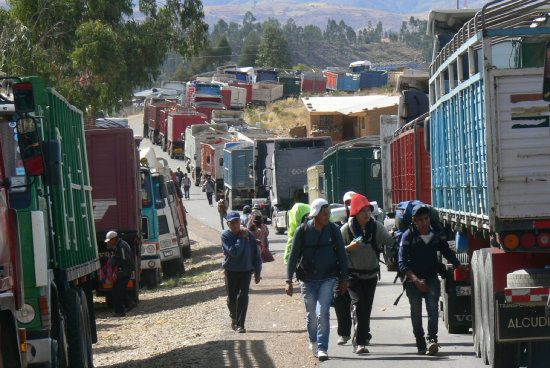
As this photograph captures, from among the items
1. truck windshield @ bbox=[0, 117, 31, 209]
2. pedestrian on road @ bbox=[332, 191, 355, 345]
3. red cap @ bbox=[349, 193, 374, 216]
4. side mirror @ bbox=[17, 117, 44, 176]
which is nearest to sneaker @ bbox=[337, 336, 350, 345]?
pedestrian on road @ bbox=[332, 191, 355, 345]

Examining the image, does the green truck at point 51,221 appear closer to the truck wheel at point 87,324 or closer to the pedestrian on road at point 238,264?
the truck wheel at point 87,324

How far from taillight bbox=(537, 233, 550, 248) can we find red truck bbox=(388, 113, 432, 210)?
23.8 ft

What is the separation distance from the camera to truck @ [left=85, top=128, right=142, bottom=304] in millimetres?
19141

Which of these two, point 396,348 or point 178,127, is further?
point 178,127

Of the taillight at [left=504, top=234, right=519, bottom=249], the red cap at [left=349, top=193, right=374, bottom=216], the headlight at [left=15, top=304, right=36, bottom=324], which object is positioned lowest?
the headlight at [left=15, top=304, right=36, bottom=324]

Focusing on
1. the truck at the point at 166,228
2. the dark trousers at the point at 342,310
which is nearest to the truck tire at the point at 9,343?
the dark trousers at the point at 342,310

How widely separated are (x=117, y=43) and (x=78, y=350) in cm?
1973

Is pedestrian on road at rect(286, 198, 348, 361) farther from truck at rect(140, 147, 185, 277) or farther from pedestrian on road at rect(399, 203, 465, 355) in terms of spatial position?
truck at rect(140, 147, 185, 277)

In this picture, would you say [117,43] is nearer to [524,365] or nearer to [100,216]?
[100,216]

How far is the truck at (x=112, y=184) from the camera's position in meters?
19.1

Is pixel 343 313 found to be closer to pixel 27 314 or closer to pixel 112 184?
pixel 27 314

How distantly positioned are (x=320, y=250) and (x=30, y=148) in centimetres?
375

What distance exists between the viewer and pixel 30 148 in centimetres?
805

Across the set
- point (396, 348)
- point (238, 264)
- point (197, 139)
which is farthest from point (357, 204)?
point (197, 139)
